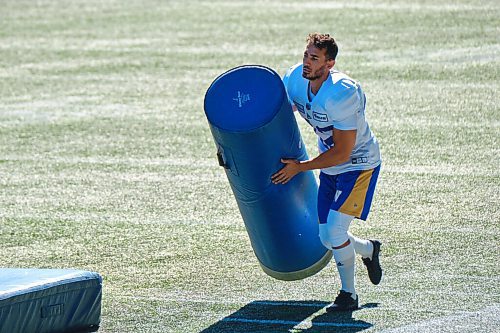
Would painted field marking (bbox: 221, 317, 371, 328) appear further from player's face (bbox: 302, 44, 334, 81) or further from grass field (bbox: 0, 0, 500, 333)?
player's face (bbox: 302, 44, 334, 81)

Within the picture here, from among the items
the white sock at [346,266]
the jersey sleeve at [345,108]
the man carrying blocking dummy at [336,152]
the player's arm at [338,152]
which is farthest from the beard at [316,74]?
the white sock at [346,266]

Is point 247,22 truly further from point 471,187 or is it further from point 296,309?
point 296,309

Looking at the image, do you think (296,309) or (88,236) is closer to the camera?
(296,309)

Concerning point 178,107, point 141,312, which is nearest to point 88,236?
point 141,312

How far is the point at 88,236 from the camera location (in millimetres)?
9875

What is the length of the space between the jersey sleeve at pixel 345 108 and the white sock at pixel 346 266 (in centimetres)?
85

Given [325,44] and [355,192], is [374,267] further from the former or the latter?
[325,44]

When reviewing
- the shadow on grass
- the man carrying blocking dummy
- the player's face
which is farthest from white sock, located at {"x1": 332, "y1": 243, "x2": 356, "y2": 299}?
the player's face

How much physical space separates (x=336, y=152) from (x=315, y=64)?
605 mm

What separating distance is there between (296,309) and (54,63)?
11367 mm

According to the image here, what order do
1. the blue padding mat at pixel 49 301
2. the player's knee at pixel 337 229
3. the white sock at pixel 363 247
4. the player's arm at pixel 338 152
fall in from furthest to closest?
the white sock at pixel 363 247, the player's knee at pixel 337 229, the player's arm at pixel 338 152, the blue padding mat at pixel 49 301

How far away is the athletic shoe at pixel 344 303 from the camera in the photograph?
301 inches

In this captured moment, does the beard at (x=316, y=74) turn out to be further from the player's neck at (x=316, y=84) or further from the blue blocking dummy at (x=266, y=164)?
the blue blocking dummy at (x=266, y=164)

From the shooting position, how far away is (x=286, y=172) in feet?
24.8
